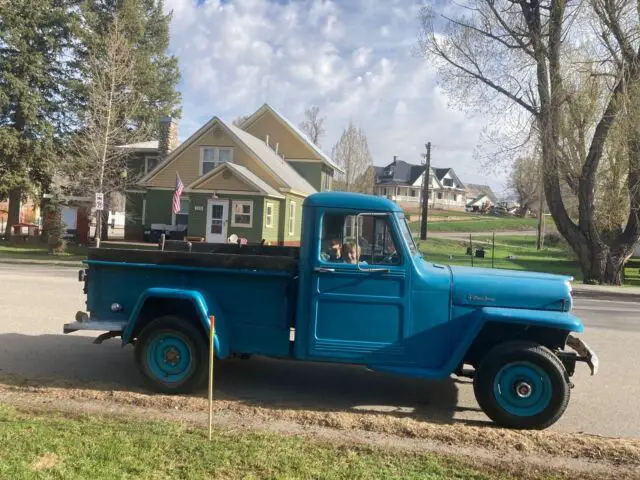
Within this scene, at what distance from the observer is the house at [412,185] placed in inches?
3807

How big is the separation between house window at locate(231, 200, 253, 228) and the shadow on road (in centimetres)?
2067

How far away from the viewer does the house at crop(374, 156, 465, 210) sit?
96688 mm

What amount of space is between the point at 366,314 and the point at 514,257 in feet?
103

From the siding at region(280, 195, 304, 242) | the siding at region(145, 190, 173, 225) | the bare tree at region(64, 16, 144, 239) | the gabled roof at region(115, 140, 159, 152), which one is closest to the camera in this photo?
Result: the bare tree at region(64, 16, 144, 239)

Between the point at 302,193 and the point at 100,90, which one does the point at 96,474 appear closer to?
the point at 100,90

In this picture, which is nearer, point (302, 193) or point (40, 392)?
point (40, 392)

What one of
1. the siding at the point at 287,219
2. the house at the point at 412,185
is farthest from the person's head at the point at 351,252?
the house at the point at 412,185

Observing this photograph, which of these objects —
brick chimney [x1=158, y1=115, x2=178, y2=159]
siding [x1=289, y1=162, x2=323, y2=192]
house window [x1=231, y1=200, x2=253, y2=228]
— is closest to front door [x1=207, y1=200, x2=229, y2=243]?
house window [x1=231, y1=200, x2=253, y2=228]

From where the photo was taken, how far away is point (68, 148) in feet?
106

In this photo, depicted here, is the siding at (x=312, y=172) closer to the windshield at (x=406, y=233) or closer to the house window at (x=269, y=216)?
the house window at (x=269, y=216)

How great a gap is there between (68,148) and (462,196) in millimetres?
88589

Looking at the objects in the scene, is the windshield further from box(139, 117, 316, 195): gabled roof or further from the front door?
box(139, 117, 316, 195): gabled roof

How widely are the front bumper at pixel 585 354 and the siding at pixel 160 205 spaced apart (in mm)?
27509

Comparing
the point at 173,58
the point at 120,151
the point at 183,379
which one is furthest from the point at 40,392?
the point at 173,58
